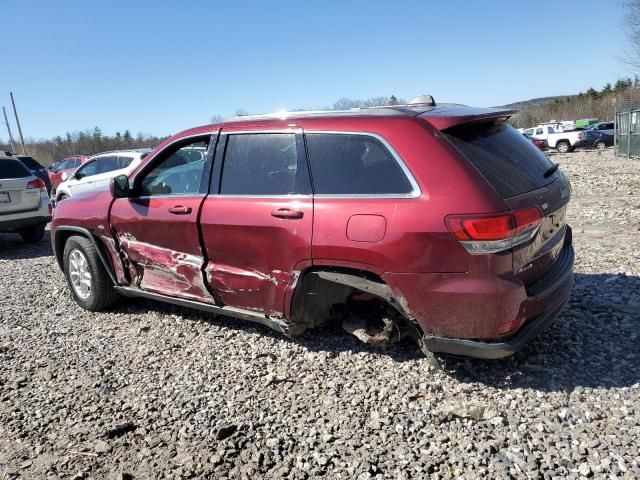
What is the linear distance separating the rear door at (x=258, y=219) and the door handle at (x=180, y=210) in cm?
18

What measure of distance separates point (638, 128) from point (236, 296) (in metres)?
20.8

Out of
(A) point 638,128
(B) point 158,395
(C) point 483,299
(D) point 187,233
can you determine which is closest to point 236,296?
(D) point 187,233

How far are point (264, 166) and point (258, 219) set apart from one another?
0.43 m

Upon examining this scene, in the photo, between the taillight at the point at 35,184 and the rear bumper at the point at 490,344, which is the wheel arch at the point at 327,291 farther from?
the taillight at the point at 35,184

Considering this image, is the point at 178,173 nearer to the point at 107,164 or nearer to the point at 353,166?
the point at 353,166

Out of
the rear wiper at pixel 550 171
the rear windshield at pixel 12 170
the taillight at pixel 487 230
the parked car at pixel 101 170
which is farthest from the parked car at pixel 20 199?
the rear wiper at pixel 550 171

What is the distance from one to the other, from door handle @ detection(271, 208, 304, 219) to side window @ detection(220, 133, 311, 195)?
5.6 inches

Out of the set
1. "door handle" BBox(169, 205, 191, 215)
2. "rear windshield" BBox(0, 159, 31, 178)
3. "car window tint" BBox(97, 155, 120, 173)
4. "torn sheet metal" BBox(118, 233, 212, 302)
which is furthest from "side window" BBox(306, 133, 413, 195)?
"car window tint" BBox(97, 155, 120, 173)

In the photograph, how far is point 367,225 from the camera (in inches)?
118

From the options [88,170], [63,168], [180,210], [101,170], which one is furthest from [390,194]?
[63,168]

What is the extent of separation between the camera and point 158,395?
3.34m

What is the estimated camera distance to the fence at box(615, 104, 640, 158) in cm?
1927

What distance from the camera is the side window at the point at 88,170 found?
41.8 feet

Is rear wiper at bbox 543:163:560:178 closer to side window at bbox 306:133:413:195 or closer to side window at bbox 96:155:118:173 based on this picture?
side window at bbox 306:133:413:195
